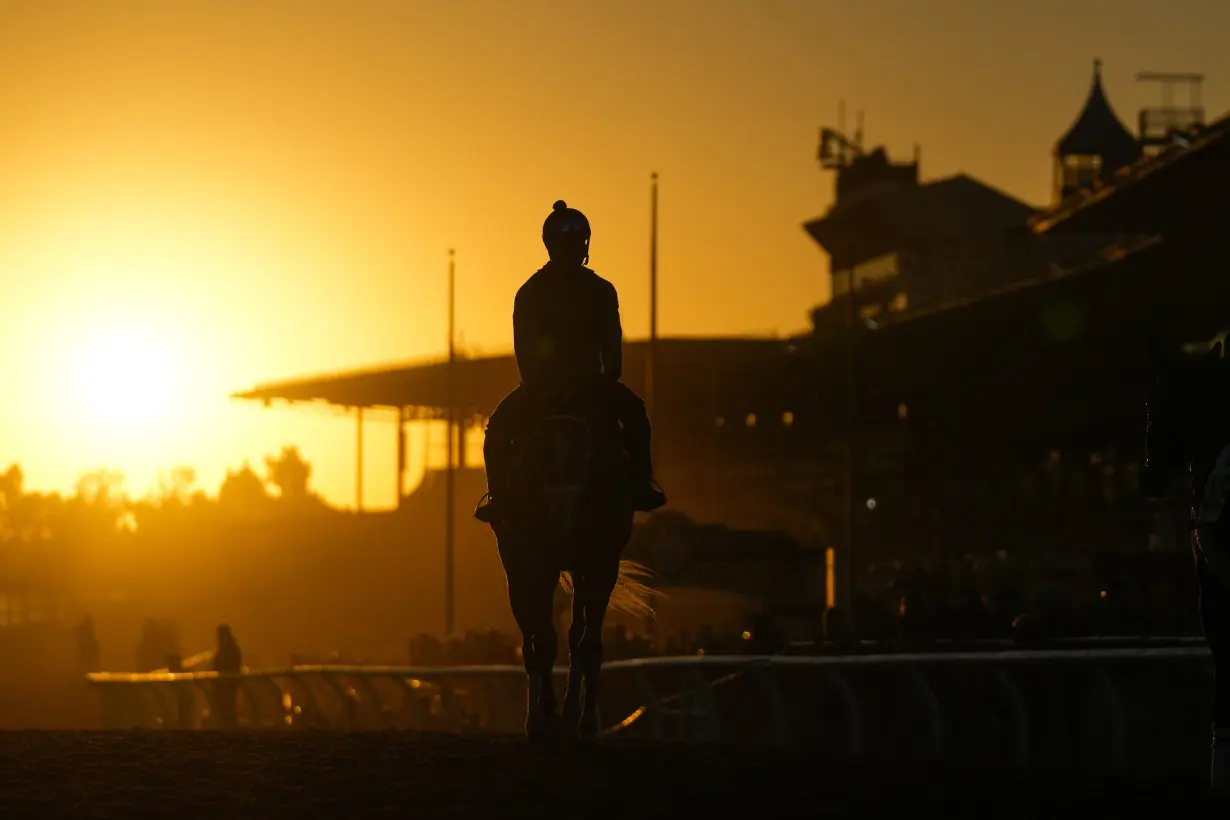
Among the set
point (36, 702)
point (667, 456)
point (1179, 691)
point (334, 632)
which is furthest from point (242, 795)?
point (334, 632)

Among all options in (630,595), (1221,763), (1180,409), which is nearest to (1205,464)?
(1180,409)

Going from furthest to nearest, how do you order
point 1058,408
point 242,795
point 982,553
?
1. point 1058,408
2. point 982,553
3. point 242,795

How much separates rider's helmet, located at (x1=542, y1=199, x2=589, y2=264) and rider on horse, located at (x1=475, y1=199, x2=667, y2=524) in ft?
0.42

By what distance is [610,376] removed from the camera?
10711mm

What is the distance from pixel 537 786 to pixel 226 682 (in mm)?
16162

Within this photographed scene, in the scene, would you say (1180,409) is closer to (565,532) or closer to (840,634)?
(565,532)

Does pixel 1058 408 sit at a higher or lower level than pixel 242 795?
higher

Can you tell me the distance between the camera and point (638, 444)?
35.3 ft

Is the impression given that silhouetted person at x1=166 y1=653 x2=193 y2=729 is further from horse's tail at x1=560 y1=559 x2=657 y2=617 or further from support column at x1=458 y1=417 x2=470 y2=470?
support column at x1=458 y1=417 x2=470 y2=470

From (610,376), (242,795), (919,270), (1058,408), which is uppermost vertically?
(919,270)

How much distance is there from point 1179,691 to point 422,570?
3739 inches

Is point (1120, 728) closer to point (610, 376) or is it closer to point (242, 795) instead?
point (610, 376)

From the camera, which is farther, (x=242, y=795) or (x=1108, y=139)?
(x=1108, y=139)

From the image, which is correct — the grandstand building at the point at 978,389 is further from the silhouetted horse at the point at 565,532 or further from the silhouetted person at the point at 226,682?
the silhouetted horse at the point at 565,532
